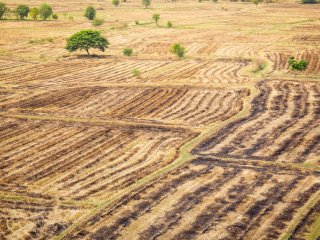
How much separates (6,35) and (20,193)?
6682cm

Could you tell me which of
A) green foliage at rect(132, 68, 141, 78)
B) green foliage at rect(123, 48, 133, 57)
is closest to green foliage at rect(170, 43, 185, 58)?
green foliage at rect(123, 48, 133, 57)

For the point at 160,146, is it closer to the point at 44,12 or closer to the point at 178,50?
the point at 178,50

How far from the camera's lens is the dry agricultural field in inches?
864

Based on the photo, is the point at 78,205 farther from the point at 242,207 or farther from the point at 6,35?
the point at 6,35

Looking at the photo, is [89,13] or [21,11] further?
[21,11]

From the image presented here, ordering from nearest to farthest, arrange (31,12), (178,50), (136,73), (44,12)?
(136,73) < (178,50) < (31,12) < (44,12)

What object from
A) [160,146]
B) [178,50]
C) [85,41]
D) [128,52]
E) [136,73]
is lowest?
[160,146]

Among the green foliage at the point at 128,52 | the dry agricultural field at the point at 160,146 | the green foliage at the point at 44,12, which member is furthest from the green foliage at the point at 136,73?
the green foliage at the point at 44,12

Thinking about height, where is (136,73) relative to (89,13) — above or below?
below

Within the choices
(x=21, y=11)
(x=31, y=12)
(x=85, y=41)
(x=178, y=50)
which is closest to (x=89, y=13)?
(x=31, y=12)

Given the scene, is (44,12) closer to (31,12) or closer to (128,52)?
(31,12)

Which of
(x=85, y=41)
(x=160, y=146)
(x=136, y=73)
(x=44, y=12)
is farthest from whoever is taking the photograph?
(x=44, y=12)

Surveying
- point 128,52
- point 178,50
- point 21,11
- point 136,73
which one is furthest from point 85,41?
point 21,11

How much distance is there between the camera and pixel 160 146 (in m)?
31.5
